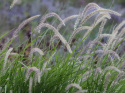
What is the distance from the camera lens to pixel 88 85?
8.74 ft

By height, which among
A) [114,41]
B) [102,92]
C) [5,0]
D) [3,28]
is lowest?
[102,92]

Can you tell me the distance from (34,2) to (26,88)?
7.09m

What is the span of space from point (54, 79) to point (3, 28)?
5269 mm

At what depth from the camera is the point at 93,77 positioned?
2.71 m

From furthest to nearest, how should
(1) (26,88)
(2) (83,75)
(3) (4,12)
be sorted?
(3) (4,12) < (2) (83,75) < (1) (26,88)

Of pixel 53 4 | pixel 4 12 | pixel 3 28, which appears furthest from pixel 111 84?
pixel 53 4

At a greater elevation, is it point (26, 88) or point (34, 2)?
point (34, 2)

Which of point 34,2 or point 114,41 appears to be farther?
point 34,2

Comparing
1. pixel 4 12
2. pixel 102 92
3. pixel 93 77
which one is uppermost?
pixel 4 12

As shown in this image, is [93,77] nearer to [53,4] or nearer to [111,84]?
[111,84]

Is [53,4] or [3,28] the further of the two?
[53,4]

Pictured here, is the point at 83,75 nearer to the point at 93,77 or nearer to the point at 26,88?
the point at 93,77

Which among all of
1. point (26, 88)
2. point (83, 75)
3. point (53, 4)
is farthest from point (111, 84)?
point (53, 4)

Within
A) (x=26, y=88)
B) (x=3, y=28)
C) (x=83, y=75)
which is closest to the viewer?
(x=26, y=88)
